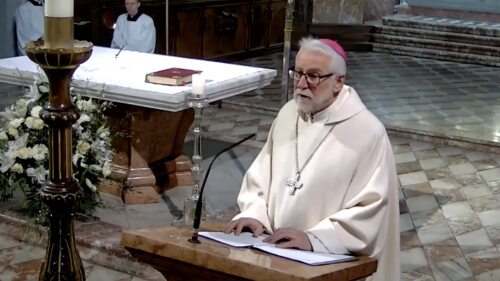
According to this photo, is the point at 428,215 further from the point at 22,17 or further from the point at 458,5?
the point at 458,5

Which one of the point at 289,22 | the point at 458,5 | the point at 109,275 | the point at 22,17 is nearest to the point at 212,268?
the point at 109,275

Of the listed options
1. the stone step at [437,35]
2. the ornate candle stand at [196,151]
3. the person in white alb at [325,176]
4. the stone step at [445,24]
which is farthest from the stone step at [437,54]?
the person in white alb at [325,176]

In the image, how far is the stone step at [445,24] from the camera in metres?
13.1

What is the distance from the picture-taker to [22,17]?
9156 mm

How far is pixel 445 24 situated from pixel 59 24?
12357 mm

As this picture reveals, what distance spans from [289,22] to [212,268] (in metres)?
4.56

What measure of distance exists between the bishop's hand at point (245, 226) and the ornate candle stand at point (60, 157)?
3.10 ft

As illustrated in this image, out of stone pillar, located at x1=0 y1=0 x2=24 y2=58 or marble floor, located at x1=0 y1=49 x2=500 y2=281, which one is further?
stone pillar, located at x1=0 y1=0 x2=24 y2=58

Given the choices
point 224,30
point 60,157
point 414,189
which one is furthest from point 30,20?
point 60,157

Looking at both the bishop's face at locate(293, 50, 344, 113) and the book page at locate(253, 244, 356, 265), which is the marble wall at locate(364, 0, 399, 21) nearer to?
the bishop's face at locate(293, 50, 344, 113)

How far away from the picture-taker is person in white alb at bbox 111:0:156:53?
26.3 feet

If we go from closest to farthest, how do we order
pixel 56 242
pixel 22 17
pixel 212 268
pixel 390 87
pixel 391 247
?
1. pixel 56 242
2. pixel 212 268
3. pixel 391 247
4. pixel 22 17
5. pixel 390 87

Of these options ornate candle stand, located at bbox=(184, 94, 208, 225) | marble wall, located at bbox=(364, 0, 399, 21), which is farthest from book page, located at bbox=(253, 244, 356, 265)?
marble wall, located at bbox=(364, 0, 399, 21)

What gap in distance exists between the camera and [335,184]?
2953 mm
